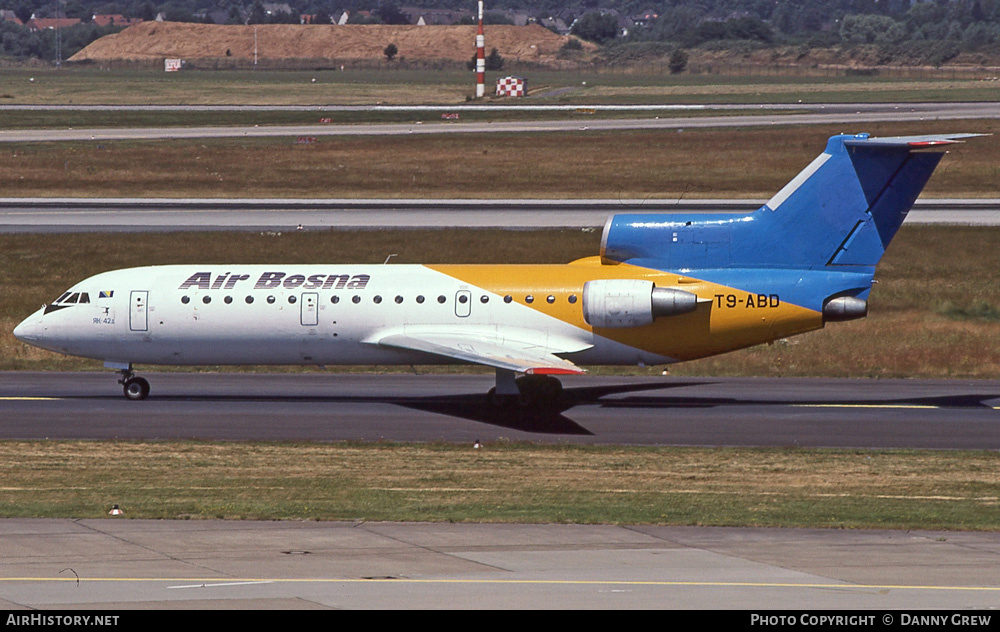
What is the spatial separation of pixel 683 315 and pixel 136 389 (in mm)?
13779

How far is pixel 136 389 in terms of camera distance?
31922 millimetres

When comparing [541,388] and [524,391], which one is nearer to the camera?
[524,391]

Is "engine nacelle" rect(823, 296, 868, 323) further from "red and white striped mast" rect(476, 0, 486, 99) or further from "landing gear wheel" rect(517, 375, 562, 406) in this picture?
"red and white striped mast" rect(476, 0, 486, 99)

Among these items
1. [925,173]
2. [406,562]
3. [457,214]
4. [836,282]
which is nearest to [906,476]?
[836,282]

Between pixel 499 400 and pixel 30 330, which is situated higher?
pixel 30 330

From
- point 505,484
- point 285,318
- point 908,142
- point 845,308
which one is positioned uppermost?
point 908,142

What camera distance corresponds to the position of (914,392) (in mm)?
32594

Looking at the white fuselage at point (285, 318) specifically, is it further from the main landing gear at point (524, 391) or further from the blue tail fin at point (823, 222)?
the blue tail fin at point (823, 222)

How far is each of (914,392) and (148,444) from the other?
1903cm

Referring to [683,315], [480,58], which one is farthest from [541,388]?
[480,58]

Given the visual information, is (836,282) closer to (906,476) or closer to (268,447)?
(906,476)

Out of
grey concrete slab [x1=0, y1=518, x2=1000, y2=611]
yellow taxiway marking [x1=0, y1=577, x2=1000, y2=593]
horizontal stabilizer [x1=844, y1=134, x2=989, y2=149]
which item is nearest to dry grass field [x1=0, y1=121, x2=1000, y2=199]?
horizontal stabilizer [x1=844, y1=134, x2=989, y2=149]

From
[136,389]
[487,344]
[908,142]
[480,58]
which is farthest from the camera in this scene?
[480,58]

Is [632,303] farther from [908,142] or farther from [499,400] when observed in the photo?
[908,142]
